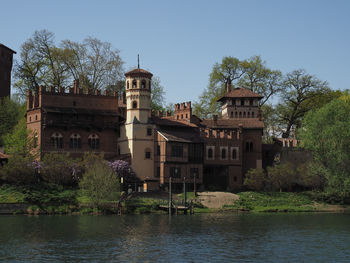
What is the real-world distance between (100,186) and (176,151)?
17694mm

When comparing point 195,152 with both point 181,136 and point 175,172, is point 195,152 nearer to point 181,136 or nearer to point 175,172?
point 181,136

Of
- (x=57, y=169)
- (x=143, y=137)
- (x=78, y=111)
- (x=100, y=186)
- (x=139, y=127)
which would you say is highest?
(x=78, y=111)

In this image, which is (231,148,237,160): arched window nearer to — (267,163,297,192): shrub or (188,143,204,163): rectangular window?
(188,143,204,163): rectangular window

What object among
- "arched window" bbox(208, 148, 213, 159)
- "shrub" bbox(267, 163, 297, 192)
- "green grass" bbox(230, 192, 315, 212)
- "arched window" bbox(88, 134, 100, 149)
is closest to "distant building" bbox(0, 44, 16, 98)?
"arched window" bbox(88, 134, 100, 149)

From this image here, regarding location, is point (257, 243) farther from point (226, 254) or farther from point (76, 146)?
point (76, 146)

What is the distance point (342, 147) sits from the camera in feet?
257

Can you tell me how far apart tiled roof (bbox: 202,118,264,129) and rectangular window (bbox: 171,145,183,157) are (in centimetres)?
928

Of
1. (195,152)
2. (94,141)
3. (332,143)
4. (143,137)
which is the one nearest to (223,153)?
(195,152)

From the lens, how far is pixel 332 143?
78562mm

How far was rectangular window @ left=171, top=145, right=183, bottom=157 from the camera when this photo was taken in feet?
277

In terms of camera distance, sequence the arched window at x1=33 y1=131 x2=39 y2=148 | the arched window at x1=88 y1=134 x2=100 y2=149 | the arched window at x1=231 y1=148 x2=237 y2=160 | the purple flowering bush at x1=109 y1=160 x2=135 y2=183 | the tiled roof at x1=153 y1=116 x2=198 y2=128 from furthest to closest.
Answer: the arched window at x1=231 y1=148 x2=237 y2=160 → the arched window at x1=88 y1=134 x2=100 y2=149 → the tiled roof at x1=153 y1=116 x2=198 y2=128 → the arched window at x1=33 y1=131 x2=39 y2=148 → the purple flowering bush at x1=109 y1=160 x2=135 y2=183

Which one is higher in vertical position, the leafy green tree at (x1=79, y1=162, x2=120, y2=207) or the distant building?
the distant building

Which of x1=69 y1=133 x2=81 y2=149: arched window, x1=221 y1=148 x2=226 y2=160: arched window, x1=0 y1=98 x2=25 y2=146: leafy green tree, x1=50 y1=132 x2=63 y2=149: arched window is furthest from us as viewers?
x1=0 y1=98 x2=25 y2=146: leafy green tree

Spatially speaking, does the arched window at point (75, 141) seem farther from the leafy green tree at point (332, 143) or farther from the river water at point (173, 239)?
the leafy green tree at point (332, 143)
